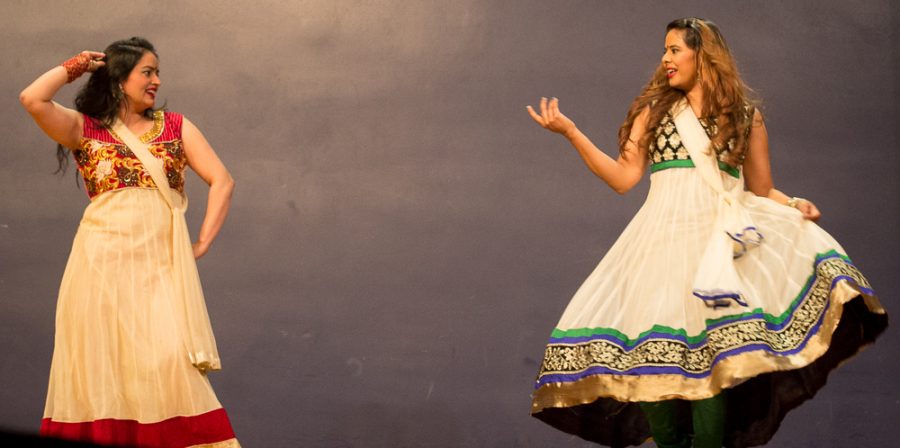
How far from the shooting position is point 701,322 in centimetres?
334

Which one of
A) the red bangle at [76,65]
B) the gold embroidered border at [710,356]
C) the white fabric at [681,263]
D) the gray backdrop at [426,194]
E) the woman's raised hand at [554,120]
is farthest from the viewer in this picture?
the gray backdrop at [426,194]

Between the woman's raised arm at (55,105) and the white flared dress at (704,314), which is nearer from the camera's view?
the white flared dress at (704,314)

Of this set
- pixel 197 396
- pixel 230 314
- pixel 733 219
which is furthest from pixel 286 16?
pixel 733 219

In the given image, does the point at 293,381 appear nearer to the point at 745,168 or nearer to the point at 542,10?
the point at 542,10

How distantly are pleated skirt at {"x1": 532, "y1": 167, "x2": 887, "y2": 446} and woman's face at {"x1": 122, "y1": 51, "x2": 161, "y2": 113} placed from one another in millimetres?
1522

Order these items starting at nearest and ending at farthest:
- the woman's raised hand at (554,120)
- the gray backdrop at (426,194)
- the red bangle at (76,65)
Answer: the woman's raised hand at (554,120), the red bangle at (76,65), the gray backdrop at (426,194)

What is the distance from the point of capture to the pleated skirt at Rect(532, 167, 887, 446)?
3254 millimetres

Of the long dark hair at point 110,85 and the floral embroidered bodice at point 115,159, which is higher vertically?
the long dark hair at point 110,85

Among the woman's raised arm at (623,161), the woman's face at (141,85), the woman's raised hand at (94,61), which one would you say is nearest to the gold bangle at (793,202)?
the woman's raised arm at (623,161)

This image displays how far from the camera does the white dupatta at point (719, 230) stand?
3.28 meters

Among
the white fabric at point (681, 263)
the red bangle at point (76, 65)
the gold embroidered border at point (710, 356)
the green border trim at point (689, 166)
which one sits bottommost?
the gold embroidered border at point (710, 356)

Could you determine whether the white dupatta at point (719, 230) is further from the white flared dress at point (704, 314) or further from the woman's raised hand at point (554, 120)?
the woman's raised hand at point (554, 120)

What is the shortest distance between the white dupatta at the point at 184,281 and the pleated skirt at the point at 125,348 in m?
0.03

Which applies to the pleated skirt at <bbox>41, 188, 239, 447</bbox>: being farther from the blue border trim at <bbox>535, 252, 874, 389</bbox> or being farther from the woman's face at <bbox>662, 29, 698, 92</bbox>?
the woman's face at <bbox>662, 29, 698, 92</bbox>
